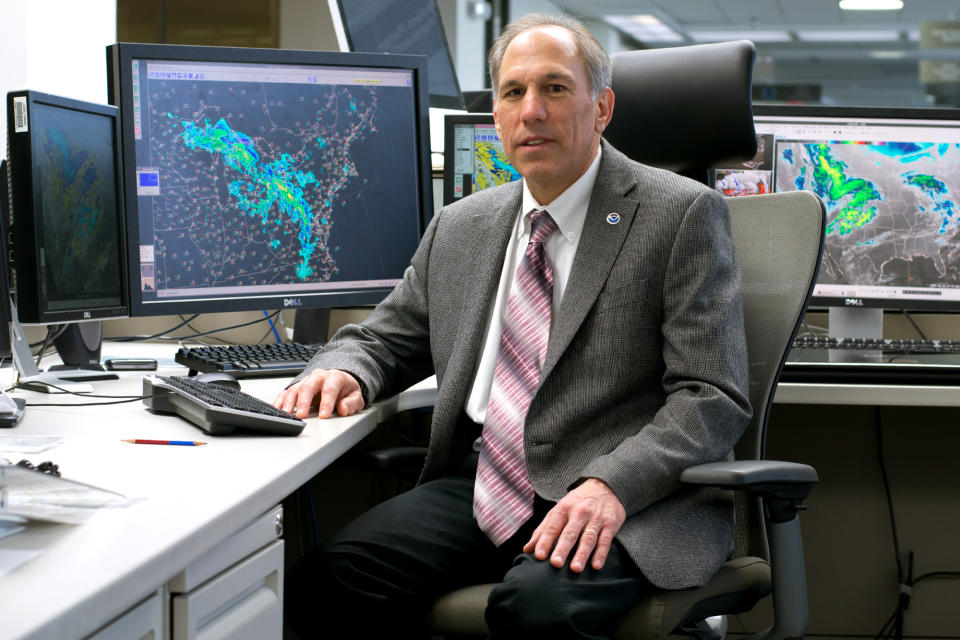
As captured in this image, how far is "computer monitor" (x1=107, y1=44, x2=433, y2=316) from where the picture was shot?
5.85 feet

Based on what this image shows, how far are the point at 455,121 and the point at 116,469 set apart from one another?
133 cm

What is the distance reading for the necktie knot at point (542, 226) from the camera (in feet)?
5.07

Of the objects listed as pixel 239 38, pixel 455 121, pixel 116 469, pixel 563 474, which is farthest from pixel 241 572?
pixel 239 38

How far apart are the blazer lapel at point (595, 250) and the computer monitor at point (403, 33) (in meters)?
0.99

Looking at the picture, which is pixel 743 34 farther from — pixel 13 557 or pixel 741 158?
pixel 13 557

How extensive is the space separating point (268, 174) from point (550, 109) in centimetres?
61

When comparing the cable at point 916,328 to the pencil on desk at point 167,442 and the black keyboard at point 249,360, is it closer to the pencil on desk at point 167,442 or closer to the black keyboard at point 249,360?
the black keyboard at point 249,360

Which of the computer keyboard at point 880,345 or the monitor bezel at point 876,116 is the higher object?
the monitor bezel at point 876,116

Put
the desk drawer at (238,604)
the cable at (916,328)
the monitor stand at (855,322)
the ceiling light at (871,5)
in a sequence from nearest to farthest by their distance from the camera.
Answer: the desk drawer at (238,604)
the monitor stand at (855,322)
the cable at (916,328)
the ceiling light at (871,5)

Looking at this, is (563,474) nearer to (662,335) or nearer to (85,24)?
(662,335)

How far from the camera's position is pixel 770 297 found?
148 centimetres

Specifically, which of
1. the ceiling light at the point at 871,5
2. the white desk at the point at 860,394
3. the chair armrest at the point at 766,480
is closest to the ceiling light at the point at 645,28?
the ceiling light at the point at 871,5

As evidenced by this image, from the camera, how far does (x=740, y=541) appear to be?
4.81ft

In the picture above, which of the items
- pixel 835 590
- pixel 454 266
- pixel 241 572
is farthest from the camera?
pixel 835 590
